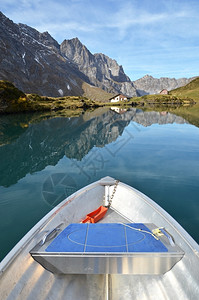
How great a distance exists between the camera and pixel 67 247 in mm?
4320

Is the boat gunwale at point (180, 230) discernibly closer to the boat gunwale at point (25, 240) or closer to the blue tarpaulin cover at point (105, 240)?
the blue tarpaulin cover at point (105, 240)

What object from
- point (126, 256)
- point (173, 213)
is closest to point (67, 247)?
point (126, 256)

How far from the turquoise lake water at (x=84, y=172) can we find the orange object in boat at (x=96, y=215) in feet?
9.33

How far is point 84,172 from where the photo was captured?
581 inches

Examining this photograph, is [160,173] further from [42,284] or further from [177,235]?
[42,284]

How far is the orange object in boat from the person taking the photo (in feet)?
23.8

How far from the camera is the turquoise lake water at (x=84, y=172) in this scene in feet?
29.7

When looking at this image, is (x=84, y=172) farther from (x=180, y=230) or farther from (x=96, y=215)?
(x=180, y=230)

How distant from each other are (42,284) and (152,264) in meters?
2.72

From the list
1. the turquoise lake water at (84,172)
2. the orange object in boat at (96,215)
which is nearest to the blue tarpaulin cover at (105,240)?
the orange object in boat at (96,215)

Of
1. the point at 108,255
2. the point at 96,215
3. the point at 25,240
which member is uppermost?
the point at 108,255

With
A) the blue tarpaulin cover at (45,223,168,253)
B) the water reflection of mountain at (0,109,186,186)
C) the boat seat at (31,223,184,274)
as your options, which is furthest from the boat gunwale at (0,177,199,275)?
the water reflection of mountain at (0,109,186,186)

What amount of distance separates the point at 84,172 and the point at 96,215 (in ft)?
23.4

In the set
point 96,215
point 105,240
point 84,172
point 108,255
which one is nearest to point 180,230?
point 105,240
